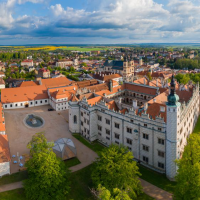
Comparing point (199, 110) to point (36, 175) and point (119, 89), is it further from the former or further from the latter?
point (36, 175)

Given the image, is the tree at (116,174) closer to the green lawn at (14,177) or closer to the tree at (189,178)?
the tree at (189,178)

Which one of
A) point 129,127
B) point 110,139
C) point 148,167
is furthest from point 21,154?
point 148,167

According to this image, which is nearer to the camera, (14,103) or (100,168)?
(100,168)

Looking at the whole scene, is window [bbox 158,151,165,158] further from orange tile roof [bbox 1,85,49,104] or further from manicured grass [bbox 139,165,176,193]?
orange tile roof [bbox 1,85,49,104]

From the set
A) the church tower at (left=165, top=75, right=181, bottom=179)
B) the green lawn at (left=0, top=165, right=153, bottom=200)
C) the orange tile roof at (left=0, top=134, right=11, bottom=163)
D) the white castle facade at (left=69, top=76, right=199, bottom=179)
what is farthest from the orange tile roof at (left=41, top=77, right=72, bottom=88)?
the church tower at (left=165, top=75, right=181, bottom=179)

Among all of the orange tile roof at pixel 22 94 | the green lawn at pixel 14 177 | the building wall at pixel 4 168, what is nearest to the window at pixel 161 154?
the green lawn at pixel 14 177

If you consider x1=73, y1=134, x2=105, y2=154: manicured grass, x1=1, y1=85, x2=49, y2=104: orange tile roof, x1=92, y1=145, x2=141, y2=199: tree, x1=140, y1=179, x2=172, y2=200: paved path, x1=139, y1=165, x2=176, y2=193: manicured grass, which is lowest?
x1=140, y1=179, x2=172, y2=200: paved path
